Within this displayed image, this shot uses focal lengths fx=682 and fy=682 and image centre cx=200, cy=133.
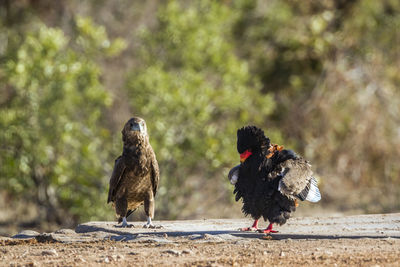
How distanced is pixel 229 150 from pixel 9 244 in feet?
19.8

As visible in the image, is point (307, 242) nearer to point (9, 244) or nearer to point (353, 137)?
point (9, 244)

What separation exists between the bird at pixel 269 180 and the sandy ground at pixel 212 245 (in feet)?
0.79

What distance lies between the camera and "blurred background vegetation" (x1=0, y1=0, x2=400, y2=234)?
11.4 meters

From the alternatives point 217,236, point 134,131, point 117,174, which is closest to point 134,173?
point 117,174

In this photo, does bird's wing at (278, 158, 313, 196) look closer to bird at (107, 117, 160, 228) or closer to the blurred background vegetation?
bird at (107, 117, 160, 228)

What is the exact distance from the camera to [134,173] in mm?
7012

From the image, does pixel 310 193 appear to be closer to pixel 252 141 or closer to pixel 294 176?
pixel 294 176

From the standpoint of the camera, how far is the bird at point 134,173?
23.0ft

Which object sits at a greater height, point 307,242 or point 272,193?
point 272,193

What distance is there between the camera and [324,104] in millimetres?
15375

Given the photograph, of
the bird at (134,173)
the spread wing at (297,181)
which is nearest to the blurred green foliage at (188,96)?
the bird at (134,173)

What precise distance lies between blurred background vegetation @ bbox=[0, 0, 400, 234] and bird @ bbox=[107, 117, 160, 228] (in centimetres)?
405

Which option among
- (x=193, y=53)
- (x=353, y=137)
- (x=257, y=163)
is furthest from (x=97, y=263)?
(x=353, y=137)

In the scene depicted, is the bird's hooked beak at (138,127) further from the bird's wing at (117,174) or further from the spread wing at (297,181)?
the spread wing at (297,181)
